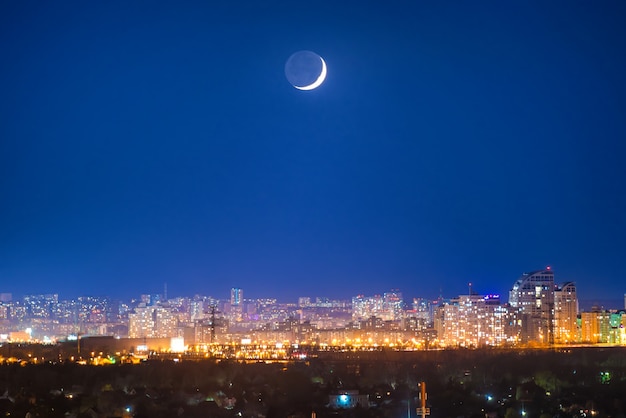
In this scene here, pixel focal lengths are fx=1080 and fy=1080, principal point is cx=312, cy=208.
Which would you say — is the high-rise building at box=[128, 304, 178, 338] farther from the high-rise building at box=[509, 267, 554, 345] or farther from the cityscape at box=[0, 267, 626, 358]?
the high-rise building at box=[509, 267, 554, 345]

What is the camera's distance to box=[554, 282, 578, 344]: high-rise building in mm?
64062

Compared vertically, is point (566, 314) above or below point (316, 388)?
above

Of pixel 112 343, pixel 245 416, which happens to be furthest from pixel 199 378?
pixel 112 343

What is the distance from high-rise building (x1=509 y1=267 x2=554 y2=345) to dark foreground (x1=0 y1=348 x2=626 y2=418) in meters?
19.5

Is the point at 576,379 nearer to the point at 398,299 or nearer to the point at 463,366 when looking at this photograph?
the point at 463,366

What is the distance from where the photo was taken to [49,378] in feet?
96.0

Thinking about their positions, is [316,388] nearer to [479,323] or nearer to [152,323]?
[479,323]

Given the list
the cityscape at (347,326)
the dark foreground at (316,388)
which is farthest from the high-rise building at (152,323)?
the dark foreground at (316,388)

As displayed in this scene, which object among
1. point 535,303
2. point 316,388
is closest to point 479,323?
point 535,303

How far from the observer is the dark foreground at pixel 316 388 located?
21.7m

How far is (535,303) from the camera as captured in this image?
215ft

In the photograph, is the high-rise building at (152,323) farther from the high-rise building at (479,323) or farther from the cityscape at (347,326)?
the high-rise building at (479,323)

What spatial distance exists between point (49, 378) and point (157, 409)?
8.49m

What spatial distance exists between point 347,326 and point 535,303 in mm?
18267
